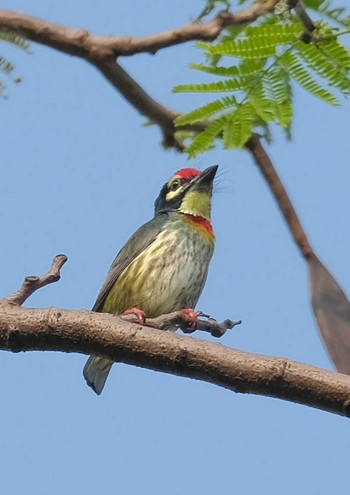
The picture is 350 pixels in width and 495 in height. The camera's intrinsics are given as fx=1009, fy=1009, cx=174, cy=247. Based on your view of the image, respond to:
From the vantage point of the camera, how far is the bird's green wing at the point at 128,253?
6.14 meters

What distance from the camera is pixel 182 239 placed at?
20.2 feet

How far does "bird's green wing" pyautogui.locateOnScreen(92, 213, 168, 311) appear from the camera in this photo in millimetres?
6141

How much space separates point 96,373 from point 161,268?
0.72 meters

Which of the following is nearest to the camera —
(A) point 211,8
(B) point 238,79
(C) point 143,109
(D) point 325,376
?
(D) point 325,376

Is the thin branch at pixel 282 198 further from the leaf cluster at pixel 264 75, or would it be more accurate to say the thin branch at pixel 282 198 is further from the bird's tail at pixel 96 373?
the bird's tail at pixel 96 373

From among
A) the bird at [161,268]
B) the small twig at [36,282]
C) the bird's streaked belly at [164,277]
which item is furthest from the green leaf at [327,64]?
the bird's streaked belly at [164,277]

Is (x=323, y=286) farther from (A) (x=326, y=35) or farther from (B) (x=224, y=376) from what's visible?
(A) (x=326, y=35)

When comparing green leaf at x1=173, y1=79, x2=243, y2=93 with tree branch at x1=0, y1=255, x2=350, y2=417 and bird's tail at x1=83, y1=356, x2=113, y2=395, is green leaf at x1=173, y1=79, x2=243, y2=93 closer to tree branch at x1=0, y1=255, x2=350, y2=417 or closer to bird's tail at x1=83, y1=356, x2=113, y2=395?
tree branch at x1=0, y1=255, x2=350, y2=417

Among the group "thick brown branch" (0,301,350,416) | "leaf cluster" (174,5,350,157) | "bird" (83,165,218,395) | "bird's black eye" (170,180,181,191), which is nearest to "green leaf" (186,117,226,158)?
"leaf cluster" (174,5,350,157)

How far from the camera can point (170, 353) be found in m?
2.84

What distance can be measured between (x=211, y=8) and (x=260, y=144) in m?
0.53

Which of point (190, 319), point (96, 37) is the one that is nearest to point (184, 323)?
point (190, 319)

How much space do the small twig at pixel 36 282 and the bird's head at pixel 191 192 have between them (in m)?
3.28

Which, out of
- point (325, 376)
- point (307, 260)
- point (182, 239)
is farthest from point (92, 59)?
point (182, 239)
